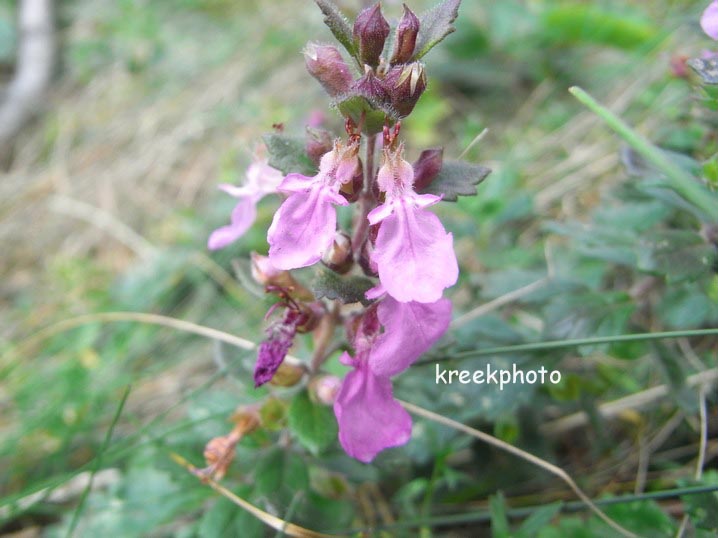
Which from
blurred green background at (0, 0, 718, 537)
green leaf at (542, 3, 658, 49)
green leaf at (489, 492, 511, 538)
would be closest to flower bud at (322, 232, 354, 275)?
blurred green background at (0, 0, 718, 537)

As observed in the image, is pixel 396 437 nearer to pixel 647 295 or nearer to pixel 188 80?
pixel 647 295

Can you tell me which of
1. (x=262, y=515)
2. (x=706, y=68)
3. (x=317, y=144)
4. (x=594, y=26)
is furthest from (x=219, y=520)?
(x=594, y=26)

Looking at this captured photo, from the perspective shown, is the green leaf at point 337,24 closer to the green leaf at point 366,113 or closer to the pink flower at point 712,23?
the green leaf at point 366,113

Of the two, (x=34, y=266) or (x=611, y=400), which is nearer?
(x=611, y=400)

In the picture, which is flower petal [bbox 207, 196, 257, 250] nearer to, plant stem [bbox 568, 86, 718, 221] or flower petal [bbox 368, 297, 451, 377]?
flower petal [bbox 368, 297, 451, 377]

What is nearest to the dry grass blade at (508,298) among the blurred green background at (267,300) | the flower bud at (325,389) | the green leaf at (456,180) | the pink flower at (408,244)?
the blurred green background at (267,300)

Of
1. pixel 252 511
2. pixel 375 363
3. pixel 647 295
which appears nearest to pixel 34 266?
pixel 252 511
